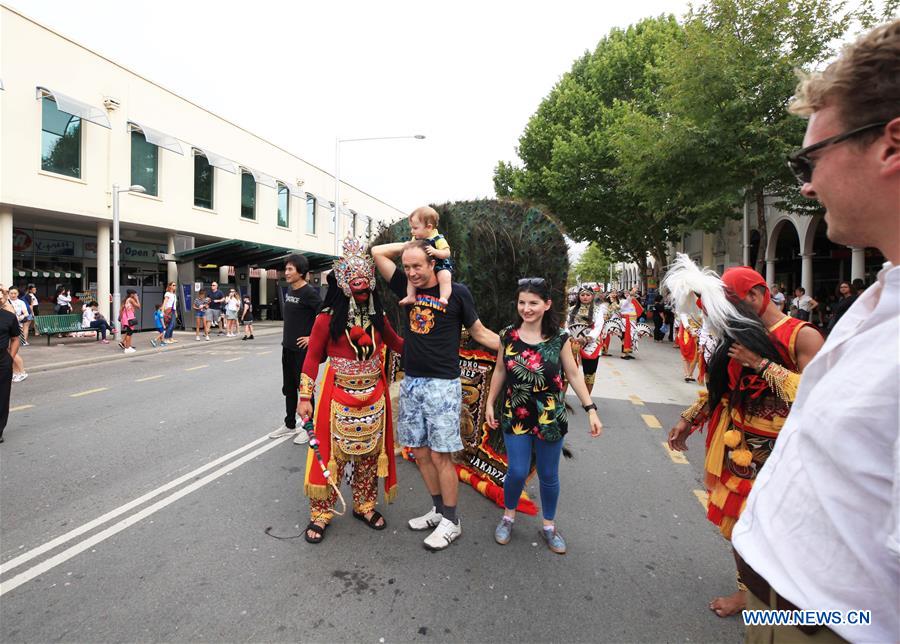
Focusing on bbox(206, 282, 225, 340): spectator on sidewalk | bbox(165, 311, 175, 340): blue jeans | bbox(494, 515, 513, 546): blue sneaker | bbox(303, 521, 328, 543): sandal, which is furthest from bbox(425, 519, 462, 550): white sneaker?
bbox(206, 282, 225, 340): spectator on sidewalk

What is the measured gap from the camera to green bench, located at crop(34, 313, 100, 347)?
14281 mm

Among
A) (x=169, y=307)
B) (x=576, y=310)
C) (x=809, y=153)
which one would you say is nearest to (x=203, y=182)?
(x=169, y=307)

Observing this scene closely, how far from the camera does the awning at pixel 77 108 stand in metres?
14.7

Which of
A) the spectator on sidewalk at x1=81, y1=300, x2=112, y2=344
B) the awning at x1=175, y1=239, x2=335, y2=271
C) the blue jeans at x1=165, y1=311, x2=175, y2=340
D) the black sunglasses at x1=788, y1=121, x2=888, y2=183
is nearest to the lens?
the black sunglasses at x1=788, y1=121, x2=888, y2=183

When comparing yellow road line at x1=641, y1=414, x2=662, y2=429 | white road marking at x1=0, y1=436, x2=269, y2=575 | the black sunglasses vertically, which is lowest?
white road marking at x1=0, y1=436, x2=269, y2=575

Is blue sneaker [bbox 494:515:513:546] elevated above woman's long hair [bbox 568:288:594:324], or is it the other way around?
woman's long hair [bbox 568:288:594:324]

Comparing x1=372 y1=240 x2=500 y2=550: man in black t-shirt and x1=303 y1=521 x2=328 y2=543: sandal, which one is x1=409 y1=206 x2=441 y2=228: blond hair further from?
x1=303 y1=521 x2=328 y2=543: sandal

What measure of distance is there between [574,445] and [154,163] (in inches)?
805

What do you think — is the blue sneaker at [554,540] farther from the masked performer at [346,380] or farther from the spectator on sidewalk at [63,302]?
the spectator on sidewalk at [63,302]

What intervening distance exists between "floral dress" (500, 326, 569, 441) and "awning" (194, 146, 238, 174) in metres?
22.7

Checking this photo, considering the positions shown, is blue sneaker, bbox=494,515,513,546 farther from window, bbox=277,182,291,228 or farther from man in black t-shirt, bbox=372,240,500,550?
window, bbox=277,182,291,228

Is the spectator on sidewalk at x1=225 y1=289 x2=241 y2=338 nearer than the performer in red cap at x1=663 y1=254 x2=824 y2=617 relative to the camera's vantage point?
No

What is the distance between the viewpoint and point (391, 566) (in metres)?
2.98

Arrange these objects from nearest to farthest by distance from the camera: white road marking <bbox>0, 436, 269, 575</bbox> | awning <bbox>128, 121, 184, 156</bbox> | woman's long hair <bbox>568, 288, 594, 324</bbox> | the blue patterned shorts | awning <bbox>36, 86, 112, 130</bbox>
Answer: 1. white road marking <bbox>0, 436, 269, 575</bbox>
2. the blue patterned shorts
3. woman's long hair <bbox>568, 288, 594, 324</bbox>
4. awning <bbox>36, 86, 112, 130</bbox>
5. awning <bbox>128, 121, 184, 156</bbox>
